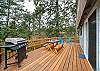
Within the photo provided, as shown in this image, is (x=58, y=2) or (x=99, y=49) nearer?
(x=99, y=49)

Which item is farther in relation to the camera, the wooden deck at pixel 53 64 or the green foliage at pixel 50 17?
the green foliage at pixel 50 17

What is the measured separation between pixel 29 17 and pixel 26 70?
49.1 ft

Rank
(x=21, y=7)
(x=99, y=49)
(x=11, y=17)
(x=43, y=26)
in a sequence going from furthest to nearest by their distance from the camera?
(x=43, y=26) → (x=21, y=7) → (x=11, y=17) → (x=99, y=49)

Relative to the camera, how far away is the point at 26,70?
4805mm

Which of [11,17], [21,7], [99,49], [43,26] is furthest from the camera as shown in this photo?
[43,26]

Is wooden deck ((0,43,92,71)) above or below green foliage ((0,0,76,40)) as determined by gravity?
below

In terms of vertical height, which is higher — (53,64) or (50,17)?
(50,17)

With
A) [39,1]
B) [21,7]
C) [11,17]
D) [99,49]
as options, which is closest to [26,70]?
[99,49]

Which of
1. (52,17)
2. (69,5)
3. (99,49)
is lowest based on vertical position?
(99,49)

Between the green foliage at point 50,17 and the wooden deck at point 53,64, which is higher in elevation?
the green foliage at point 50,17

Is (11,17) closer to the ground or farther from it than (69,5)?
closer to the ground

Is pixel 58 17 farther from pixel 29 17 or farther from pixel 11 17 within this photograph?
pixel 11 17

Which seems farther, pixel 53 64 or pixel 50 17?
pixel 50 17

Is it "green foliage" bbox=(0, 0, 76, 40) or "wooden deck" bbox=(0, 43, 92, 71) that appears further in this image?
"green foliage" bbox=(0, 0, 76, 40)
